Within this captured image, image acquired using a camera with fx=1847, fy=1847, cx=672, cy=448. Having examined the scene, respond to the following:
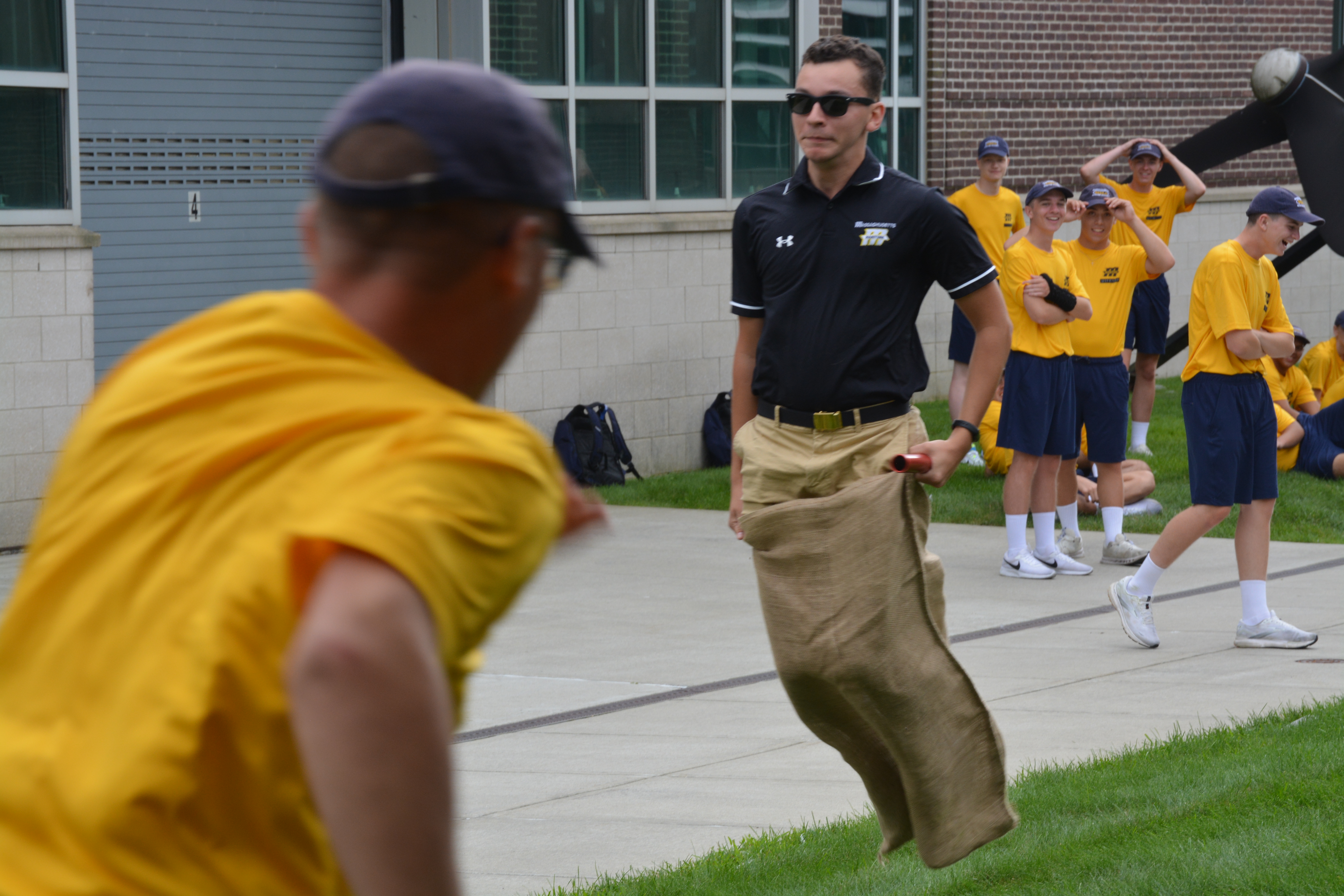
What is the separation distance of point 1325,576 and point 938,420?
22.0ft

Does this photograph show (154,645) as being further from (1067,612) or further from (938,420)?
(938,420)

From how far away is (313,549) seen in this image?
4.53 ft

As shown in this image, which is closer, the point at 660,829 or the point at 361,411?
the point at 361,411

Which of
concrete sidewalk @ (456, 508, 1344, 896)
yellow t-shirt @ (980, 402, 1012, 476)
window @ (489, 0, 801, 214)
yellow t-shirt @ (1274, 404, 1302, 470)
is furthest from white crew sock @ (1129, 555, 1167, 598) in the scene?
window @ (489, 0, 801, 214)

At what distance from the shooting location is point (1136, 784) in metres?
5.75

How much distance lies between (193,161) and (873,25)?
7.24m

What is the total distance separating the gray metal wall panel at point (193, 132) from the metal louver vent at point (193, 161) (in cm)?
1

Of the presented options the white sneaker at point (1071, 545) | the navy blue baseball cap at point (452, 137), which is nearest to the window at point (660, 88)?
the white sneaker at point (1071, 545)

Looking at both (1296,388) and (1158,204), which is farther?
(1158,204)

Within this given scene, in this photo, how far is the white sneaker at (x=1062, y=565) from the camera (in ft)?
34.6

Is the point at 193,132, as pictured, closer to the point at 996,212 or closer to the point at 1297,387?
the point at 996,212

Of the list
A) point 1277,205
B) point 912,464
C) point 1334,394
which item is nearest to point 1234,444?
point 1277,205

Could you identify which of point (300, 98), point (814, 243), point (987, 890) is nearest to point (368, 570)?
point (987, 890)

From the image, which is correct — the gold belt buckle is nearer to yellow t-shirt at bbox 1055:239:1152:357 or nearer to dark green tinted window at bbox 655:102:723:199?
yellow t-shirt at bbox 1055:239:1152:357
